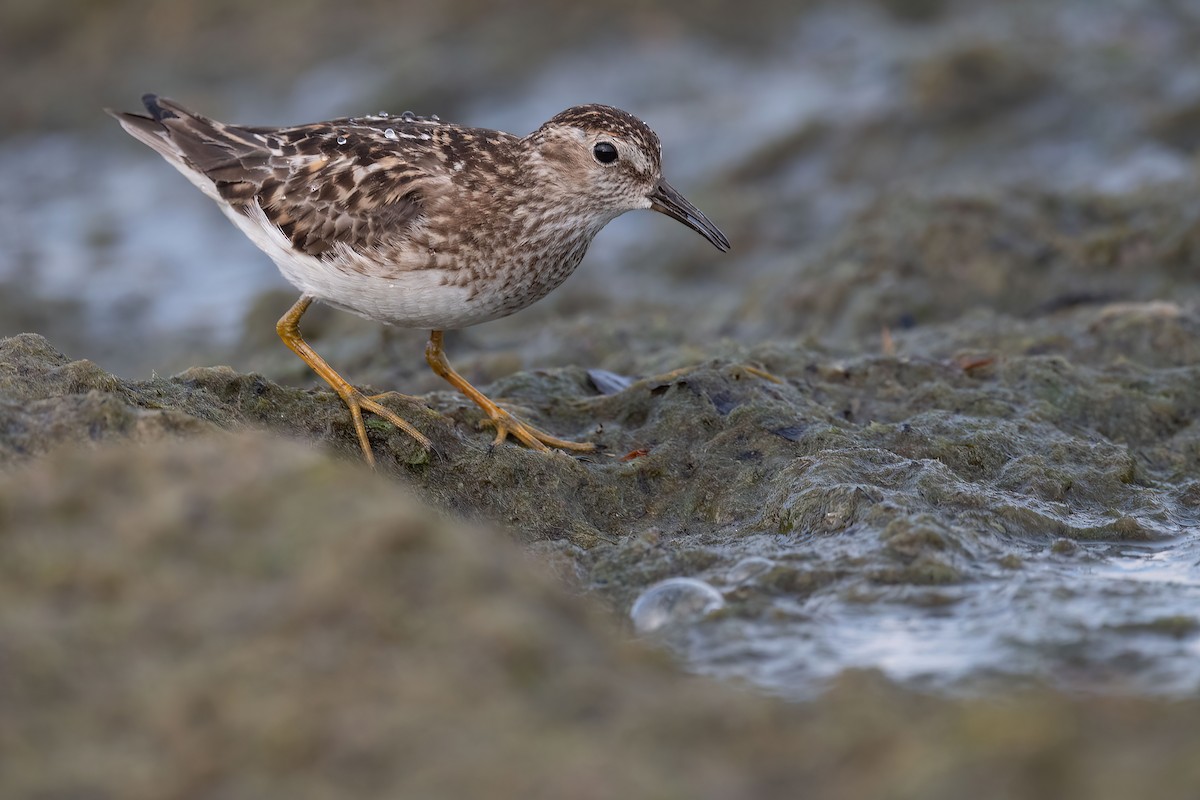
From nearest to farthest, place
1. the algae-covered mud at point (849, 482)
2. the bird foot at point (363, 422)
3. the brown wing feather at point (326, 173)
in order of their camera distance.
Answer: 1. the algae-covered mud at point (849, 482)
2. the bird foot at point (363, 422)
3. the brown wing feather at point (326, 173)

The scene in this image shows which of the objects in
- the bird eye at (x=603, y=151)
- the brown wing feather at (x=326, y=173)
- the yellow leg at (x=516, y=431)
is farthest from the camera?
the bird eye at (x=603, y=151)

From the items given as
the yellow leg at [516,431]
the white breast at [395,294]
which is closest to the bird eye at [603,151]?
the white breast at [395,294]

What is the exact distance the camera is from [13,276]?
1208cm

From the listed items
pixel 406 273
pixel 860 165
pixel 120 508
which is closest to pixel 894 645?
pixel 120 508

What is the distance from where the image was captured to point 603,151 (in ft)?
20.1

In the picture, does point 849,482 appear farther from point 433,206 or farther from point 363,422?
point 433,206

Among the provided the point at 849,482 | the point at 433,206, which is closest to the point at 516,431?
the point at 433,206

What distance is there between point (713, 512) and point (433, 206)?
1790 mm

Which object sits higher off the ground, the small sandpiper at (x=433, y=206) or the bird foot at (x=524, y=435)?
the small sandpiper at (x=433, y=206)

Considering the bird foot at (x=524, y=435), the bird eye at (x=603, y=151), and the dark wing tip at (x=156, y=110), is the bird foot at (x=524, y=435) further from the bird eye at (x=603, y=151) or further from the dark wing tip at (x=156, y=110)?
the dark wing tip at (x=156, y=110)

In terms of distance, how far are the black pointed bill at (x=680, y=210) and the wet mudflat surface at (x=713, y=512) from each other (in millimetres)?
604

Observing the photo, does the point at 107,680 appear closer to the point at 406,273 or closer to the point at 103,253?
the point at 406,273

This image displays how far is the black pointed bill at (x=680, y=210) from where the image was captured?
6.33 m

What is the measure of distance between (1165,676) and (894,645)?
703mm
